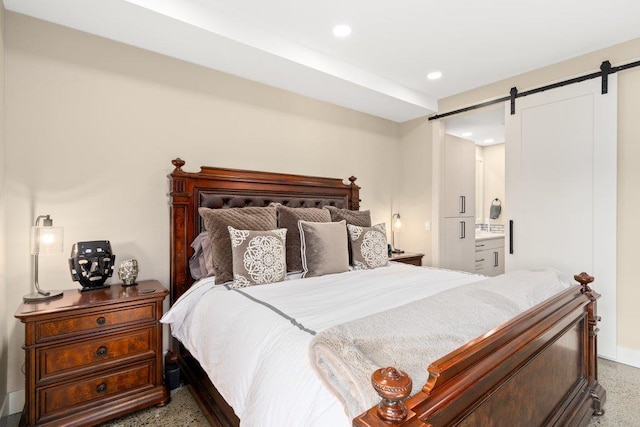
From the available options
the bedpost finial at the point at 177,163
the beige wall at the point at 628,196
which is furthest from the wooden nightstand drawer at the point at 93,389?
the beige wall at the point at 628,196

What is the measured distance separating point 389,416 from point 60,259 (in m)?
2.40

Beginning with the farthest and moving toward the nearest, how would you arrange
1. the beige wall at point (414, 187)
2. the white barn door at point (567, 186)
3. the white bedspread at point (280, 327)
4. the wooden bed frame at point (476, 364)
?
the beige wall at point (414, 187)
the white barn door at point (567, 186)
the white bedspread at point (280, 327)
the wooden bed frame at point (476, 364)

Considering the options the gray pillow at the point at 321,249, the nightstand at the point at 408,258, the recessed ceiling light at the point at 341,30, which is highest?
the recessed ceiling light at the point at 341,30

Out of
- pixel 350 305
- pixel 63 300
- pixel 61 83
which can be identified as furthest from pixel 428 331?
pixel 61 83

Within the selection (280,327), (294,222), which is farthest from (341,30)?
(280,327)

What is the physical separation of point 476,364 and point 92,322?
2.02 m

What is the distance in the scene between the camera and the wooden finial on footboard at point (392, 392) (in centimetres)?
70

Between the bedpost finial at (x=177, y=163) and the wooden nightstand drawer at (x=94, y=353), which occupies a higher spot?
the bedpost finial at (x=177, y=163)

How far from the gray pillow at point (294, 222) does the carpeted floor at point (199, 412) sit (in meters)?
1.12

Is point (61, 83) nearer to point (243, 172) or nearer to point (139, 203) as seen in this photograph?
point (139, 203)

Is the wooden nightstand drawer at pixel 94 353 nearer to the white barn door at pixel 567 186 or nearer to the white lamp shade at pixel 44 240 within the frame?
the white lamp shade at pixel 44 240

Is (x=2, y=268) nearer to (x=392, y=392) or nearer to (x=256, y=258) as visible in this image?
(x=256, y=258)

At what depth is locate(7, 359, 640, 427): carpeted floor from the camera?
1.93 meters

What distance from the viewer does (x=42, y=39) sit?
2129 millimetres
